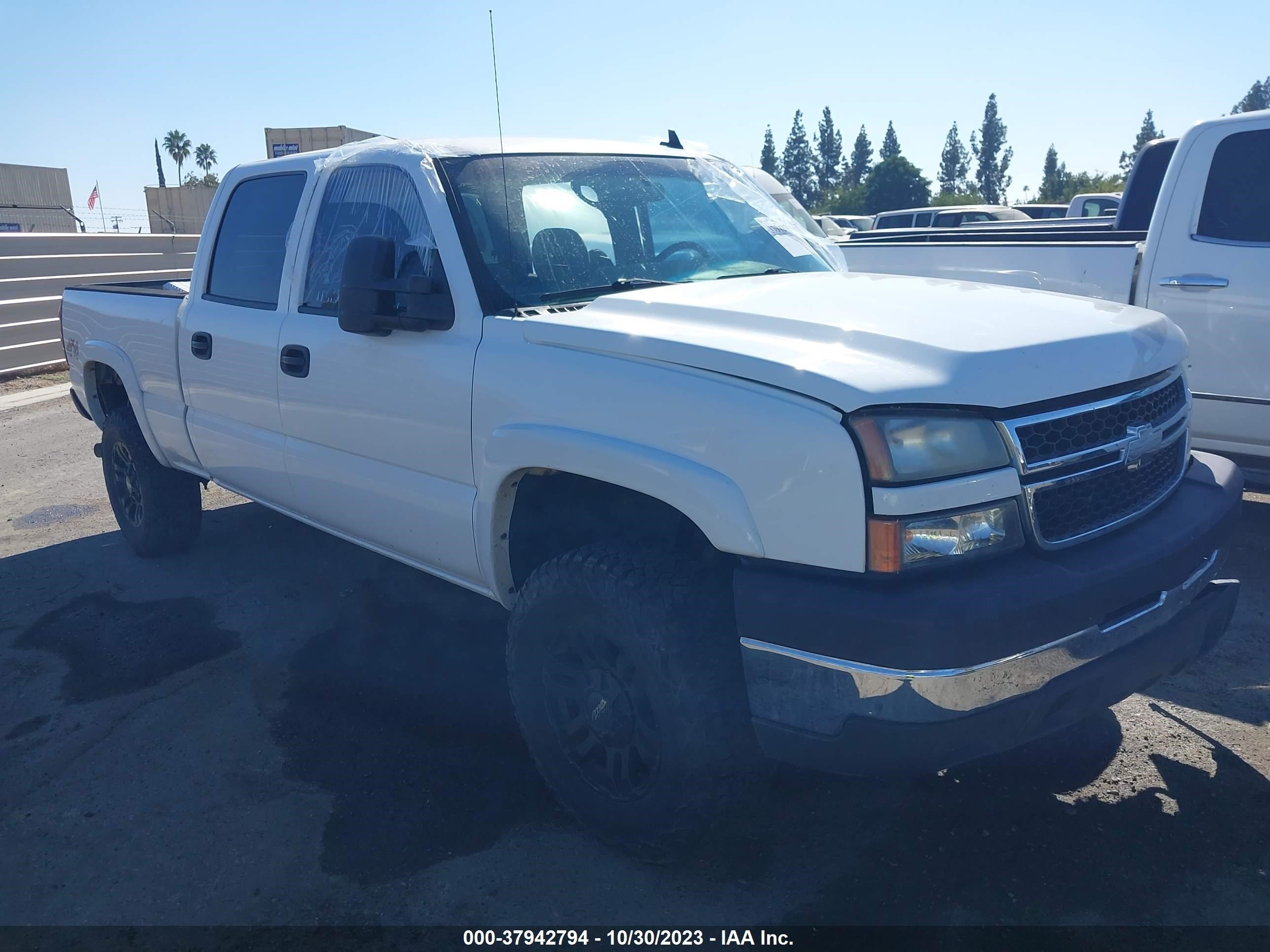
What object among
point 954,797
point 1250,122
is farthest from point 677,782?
point 1250,122

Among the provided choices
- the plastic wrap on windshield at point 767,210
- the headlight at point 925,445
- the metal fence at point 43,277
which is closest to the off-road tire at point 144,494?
the plastic wrap on windshield at point 767,210

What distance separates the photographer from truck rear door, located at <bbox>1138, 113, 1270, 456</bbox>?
4762 mm

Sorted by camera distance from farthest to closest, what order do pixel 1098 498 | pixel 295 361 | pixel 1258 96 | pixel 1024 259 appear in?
pixel 1258 96
pixel 1024 259
pixel 295 361
pixel 1098 498

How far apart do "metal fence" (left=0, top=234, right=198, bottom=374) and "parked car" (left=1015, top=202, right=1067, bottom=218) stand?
54.1ft

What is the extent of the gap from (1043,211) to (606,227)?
20.8 metres

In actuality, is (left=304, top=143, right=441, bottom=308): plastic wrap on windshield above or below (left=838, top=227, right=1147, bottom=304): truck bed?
above

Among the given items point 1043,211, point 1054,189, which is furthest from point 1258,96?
point 1043,211

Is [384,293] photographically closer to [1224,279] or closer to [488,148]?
[488,148]

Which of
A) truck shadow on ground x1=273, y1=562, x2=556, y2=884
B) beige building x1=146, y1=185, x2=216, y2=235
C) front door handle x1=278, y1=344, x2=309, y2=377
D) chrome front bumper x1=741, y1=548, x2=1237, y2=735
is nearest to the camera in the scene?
chrome front bumper x1=741, y1=548, x2=1237, y2=735

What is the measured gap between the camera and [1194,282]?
488cm

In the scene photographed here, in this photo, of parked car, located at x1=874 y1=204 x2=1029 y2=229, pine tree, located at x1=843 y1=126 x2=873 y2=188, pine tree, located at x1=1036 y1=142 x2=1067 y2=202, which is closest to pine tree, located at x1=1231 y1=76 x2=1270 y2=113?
pine tree, located at x1=1036 y1=142 x2=1067 y2=202

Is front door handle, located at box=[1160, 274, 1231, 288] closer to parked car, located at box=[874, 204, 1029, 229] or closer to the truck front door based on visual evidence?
the truck front door

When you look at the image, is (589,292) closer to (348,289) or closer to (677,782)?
(348,289)

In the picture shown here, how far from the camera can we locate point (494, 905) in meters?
2.66
